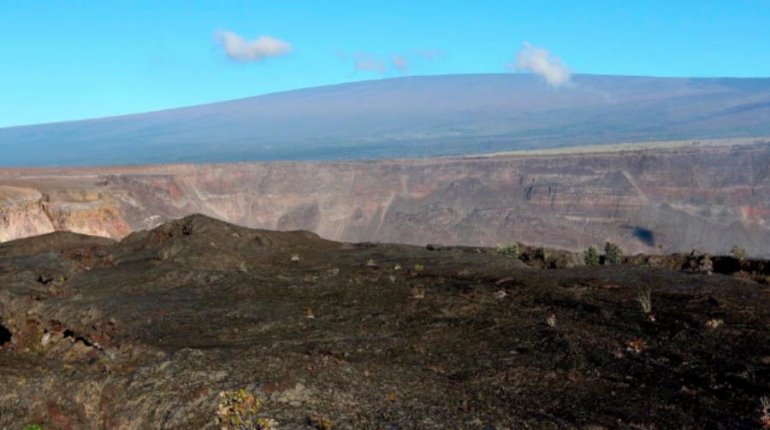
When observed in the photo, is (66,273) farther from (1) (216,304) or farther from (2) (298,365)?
(2) (298,365)

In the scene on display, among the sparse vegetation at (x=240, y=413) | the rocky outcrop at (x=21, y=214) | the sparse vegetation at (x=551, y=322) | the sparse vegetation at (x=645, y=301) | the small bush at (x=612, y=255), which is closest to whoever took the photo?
the sparse vegetation at (x=240, y=413)

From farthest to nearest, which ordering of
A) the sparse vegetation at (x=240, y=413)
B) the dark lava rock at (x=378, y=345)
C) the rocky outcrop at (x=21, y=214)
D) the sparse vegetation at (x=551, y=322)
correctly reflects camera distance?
the rocky outcrop at (x=21, y=214)
the sparse vegetation at (x=551, y=322)
the dark lava rock at (x=378, y=345)
the sparse vegetation at (x=240, y=413)

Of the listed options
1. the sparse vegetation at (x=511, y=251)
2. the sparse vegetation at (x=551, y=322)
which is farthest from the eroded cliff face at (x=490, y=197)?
the sparse vegetation at (x=551, y=322)

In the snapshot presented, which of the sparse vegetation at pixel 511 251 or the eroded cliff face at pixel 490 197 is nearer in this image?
the sparse vegetation at pixel 511 251

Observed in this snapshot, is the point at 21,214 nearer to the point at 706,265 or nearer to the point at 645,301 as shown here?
the point at 706,265

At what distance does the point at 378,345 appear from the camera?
13133 millimetres

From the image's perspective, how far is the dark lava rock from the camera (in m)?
9.59

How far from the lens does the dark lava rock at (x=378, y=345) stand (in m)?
9.59

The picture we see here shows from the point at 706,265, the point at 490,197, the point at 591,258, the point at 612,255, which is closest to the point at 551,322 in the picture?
the point at 706,265

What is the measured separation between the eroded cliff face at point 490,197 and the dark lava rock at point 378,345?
42.9 meters

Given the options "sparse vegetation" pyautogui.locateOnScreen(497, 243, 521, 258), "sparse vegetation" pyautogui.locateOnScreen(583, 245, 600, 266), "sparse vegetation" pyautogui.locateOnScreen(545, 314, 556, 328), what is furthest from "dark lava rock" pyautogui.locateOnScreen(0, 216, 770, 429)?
"sparse vegetation" pyautogui.locateOnScreen(583, 245, 600, 266)

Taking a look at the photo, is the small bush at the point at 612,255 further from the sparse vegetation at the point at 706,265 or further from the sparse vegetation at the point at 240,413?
the sparse vegetation at the point at 240,413

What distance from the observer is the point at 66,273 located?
2208cm

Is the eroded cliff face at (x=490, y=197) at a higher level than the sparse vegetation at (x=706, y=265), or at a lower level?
lower
